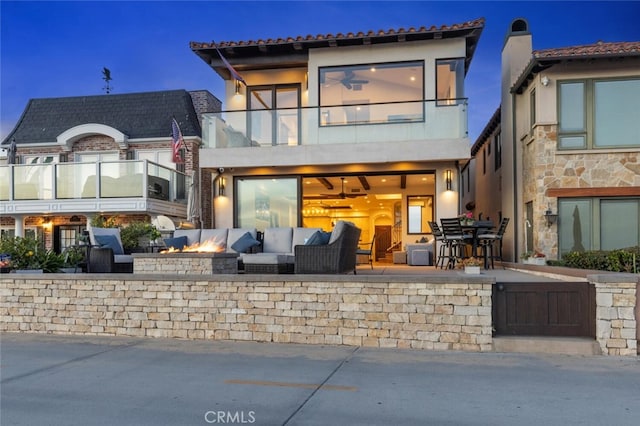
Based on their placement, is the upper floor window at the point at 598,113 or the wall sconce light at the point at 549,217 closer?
the upper floor window at the point at 598,113

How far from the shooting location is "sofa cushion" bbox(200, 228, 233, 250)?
424 inches

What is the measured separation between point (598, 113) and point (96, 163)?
1341 centimetres

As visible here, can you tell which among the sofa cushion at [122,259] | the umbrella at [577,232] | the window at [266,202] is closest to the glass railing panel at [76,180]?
the window at [266,202]

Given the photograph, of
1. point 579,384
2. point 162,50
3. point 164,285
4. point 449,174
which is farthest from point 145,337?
point 162,50

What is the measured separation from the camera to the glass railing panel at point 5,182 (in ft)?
48.0

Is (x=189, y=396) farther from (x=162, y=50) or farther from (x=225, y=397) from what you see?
(x=162, y=50)

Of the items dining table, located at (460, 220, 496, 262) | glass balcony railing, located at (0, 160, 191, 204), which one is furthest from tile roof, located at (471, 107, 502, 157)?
glass balcony railing, located at (0, 160, 191, 204)

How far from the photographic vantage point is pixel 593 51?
10.6 m

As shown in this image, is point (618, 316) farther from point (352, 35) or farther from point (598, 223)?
point (352, 35)

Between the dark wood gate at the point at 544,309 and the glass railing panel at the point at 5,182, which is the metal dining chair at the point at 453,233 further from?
the glass railing panel at the point at 5,182

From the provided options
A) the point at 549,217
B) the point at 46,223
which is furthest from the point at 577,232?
the point at 46,223

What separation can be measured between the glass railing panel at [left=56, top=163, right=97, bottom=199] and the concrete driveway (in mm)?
8308

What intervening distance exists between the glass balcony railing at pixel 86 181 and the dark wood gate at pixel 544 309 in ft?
34.5

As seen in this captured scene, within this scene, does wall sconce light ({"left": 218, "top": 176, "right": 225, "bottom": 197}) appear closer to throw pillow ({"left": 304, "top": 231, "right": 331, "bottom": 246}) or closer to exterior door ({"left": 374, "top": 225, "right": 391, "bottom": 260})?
throw pillow ({"left": 304, "top": 231, "right": 331, "bottom": 246})
